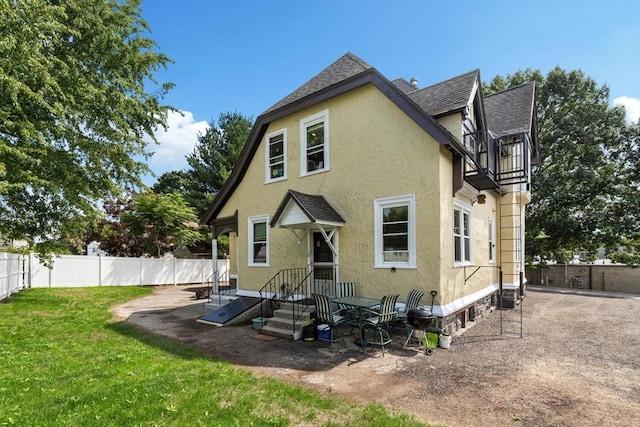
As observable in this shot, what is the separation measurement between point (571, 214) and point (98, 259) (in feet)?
95.0

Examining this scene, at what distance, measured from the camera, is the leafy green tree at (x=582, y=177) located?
21.1 m

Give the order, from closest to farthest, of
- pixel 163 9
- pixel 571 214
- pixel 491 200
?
pixel 163 9, pixel 491 200, pixel 571 214

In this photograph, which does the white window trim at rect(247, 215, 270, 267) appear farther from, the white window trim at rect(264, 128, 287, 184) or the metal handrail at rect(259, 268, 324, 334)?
the white window trim at rect(264, 128, 287, 184)

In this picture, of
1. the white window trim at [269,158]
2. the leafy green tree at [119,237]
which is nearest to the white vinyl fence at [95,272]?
the leafy green tree at [119,237]

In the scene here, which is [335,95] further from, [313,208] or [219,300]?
[219,300]

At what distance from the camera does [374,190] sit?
9141 mm

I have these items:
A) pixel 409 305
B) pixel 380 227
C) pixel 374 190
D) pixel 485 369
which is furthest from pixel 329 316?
pixel 374 190

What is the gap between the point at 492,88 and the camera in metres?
27.0

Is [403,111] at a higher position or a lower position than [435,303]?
higher

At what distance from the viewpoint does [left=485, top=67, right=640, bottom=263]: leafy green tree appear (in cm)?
2112

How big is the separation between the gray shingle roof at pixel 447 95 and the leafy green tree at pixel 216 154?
74.1 feet

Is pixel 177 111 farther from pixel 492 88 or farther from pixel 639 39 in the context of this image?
pixel 492 88

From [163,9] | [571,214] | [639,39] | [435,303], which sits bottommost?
[435,303]

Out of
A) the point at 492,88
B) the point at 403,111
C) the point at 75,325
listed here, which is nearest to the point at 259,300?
the point at 75,325
